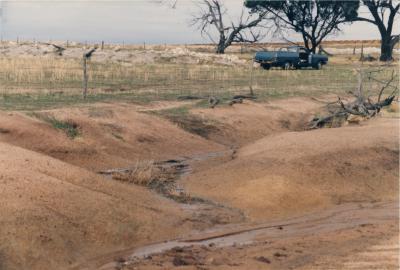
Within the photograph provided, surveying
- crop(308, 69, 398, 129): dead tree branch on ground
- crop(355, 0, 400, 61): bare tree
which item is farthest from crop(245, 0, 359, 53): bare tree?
crop(308, 69, 398, 129): dead tree branch on ground

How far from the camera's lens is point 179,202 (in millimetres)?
12875

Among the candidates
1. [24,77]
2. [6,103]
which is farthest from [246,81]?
[6,103]

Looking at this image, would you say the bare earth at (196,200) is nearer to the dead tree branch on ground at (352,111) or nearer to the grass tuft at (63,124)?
the grass tuft at (63,124)

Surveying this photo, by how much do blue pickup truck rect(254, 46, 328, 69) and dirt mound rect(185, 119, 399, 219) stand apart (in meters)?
25.5

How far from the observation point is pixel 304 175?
46.1ft

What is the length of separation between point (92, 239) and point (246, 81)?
23.1 meters

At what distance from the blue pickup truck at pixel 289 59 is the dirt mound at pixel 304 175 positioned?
25.5 m

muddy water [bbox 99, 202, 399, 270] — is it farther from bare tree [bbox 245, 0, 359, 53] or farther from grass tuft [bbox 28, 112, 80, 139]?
bare tree [bbox 245, 0, 359, 53]

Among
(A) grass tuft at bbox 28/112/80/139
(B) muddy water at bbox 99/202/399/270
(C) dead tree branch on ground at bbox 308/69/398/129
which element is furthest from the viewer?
(C) dead tree branch on ground at bbox 308/69/398/129

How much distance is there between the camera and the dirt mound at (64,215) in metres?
9.36

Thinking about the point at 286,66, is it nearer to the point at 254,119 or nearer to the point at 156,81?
the point at 156,81

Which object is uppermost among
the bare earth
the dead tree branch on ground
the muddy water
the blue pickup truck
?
the blue pickup truck

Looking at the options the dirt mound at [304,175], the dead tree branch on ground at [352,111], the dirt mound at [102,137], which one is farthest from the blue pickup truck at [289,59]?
the dirt mound at [304,175]

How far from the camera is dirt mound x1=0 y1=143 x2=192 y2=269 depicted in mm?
9359
